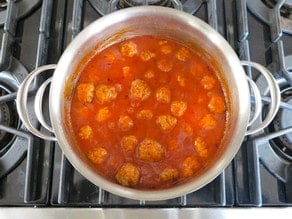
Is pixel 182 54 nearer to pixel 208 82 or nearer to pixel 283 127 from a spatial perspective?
pixel 208 82

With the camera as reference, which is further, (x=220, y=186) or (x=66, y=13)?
(x=66, y=13)

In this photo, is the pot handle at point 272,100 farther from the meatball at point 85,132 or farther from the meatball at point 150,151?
the meatball at point 85,132

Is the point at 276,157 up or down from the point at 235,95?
down

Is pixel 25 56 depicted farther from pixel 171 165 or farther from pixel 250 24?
pixel 250 24

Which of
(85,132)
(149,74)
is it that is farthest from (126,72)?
(85,132)

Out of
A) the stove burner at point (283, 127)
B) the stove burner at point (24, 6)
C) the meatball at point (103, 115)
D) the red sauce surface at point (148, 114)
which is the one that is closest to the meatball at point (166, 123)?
the red sauce surface at point (148, 114)

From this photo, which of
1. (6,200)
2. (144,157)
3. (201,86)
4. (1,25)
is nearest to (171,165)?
(144,157)
